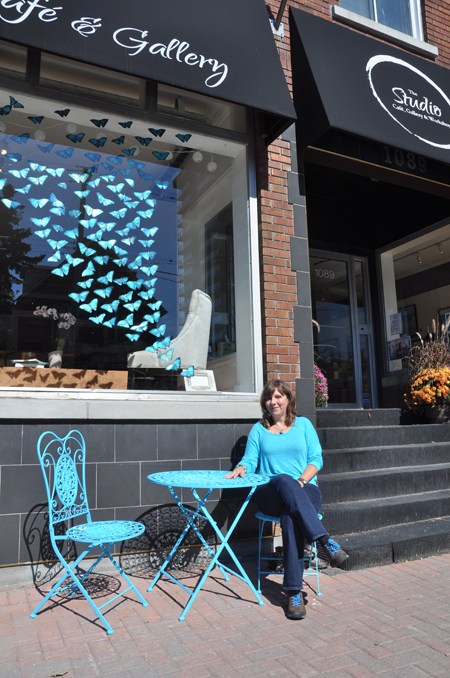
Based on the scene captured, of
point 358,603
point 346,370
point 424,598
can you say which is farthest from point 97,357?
point 346,370

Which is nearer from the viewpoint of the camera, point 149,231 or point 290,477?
point 290,477

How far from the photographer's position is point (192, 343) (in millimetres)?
4949

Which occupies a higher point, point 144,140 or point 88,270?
point 144,140

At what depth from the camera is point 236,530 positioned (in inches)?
168

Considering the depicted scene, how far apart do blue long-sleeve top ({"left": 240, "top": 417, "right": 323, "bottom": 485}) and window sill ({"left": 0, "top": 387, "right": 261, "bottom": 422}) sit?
2.19ft

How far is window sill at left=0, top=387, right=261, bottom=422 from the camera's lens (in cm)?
377

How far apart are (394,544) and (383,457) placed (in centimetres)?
130

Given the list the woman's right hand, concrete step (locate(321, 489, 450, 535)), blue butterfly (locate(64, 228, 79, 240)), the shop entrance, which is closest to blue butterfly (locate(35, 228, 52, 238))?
blue butterfly (locate(64, 228, 79, 240))

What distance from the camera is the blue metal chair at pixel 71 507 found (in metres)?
3.00

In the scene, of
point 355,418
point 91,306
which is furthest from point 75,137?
point 355,418

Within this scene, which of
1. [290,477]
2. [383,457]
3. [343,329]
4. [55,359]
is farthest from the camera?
[343,329]

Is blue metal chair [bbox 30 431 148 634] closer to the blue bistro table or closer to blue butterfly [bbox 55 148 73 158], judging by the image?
the blue bistro table

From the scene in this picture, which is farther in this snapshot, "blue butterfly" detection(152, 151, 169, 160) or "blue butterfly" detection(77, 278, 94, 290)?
"blue butterfly" detection(152, 151, 169, 160)

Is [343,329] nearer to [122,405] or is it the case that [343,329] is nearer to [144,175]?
[144,175]
